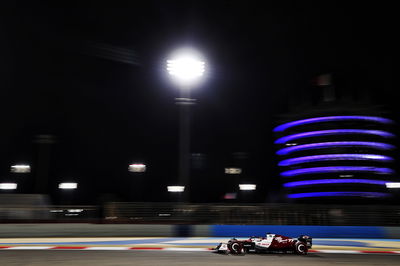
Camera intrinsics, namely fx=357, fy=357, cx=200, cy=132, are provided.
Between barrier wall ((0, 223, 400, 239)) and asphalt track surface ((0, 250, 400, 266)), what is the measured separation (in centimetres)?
522

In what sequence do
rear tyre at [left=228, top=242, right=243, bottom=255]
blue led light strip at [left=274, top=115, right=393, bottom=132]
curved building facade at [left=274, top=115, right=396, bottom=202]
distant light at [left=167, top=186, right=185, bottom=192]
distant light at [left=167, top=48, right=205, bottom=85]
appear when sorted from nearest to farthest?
rear tyre at [left=228, top=242, right=243, bottom=255], distant light at [left=167, top=186, right=185, bottom=192], distant light at [left=167, top=48, right=205, bottom=85], curved building facade at [left=274, top=115, right=396, bottom=202], blue led light strip at [left=274, top=115, right=393, bottom=132]

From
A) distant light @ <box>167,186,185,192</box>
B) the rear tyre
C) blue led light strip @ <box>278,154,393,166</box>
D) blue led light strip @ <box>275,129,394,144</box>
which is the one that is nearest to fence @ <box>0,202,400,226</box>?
distant light @ <box>167,186,185,192</box>

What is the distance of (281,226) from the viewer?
15.5 meters

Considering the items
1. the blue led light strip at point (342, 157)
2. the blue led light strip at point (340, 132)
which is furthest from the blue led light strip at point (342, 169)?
the blue led light strip at point (340, 132)

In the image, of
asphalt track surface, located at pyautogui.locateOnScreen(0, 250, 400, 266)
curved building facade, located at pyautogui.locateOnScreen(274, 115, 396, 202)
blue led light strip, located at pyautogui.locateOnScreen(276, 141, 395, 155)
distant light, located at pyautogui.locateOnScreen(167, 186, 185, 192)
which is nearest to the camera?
asphalt track surface, located at pyautogui.locateOnScreen(0, 250, 400, 266)

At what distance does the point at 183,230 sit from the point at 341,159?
2872 inches

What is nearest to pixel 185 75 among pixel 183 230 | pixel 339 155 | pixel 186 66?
pixel 186 66

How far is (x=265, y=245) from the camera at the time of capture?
31.8 ft

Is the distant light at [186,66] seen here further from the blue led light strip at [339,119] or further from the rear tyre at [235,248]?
the blue led light strip at [339,119]

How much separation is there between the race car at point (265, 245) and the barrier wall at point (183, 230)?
18.0 feet

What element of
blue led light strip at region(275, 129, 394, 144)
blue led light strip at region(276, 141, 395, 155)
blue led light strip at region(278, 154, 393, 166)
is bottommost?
blue led light strip at region(278, 154, 393, 166)

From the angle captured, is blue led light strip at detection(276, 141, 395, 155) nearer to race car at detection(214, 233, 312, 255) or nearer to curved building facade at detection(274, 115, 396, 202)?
curved building facade at detection(274, 115, 396, 202)

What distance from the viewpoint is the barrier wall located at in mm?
15094

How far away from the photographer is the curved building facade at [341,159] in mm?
80625
